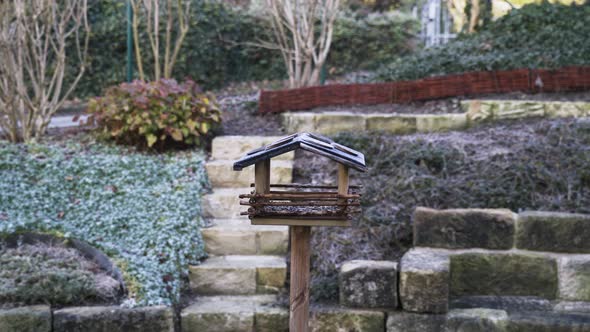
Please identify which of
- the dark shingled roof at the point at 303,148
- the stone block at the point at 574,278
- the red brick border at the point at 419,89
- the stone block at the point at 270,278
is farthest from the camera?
the red brick border at the point at 419,89

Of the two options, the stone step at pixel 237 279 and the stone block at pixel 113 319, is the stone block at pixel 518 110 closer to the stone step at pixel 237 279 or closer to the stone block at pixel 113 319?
the stone step at pixel 237 279

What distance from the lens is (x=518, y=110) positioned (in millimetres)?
6852

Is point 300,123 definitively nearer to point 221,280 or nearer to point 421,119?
point 421,119

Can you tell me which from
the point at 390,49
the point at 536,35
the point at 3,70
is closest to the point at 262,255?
the point at 3,70

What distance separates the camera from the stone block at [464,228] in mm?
4508

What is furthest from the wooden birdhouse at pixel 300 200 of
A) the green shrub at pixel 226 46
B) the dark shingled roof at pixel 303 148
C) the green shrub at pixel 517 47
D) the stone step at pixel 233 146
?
the green shrub at pixel 226 46

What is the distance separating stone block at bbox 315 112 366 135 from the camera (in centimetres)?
680

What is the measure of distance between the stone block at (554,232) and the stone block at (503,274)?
120 millimetres

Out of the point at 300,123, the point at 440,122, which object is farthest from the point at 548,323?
the point at 300,123

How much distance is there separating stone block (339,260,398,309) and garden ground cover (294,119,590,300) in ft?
0.67

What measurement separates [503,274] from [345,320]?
1.09 meters

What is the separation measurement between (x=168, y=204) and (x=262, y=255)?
84 centimetres

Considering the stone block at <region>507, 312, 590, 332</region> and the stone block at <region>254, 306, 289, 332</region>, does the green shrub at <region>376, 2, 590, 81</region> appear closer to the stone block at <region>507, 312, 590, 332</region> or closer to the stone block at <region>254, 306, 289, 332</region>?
the stone block at <region>507, 312, 590, 332</region>

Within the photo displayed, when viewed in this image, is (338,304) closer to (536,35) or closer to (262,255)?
(262,255)
